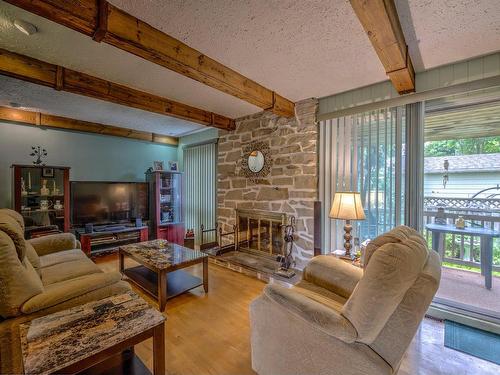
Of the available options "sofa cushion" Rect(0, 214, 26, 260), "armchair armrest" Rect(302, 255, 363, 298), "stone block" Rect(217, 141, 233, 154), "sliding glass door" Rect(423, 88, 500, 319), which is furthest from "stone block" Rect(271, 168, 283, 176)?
"sofa cushion" Rect(0, 214, 26, 260)

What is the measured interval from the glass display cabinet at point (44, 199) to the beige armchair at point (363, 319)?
382 centimetres

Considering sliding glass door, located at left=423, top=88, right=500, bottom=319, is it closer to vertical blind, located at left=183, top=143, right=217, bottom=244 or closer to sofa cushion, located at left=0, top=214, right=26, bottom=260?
vertical blind, located at left=183, top=143, right=217, bottom=244

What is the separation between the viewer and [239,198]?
3840mm

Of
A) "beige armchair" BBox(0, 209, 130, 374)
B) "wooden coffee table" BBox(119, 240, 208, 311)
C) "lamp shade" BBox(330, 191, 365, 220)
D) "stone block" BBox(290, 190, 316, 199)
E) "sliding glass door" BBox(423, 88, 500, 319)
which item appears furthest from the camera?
"stone block" BBox(290, 190, 316, 199)

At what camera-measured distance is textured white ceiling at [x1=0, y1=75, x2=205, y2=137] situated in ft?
9.01

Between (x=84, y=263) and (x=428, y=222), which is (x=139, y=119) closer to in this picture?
(x=84, y=263)

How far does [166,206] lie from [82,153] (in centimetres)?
179

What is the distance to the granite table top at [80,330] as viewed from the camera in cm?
101

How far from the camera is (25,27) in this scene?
5.37 feet

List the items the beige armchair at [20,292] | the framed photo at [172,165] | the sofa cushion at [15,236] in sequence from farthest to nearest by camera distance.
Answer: the framed photo at [172,165] < the sofa cushion at [15,236] < the beige armchair at [20,292]

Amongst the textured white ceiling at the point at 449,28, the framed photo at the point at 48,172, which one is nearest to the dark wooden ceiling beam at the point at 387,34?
Answer: the textured white ceiling at the point at 449,28

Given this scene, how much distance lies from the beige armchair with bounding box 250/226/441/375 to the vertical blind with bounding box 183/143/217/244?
10.4ft

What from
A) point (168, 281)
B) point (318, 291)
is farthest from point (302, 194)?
point (168, 281)

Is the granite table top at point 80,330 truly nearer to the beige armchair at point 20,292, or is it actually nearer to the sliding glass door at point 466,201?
the beige armchair at point 20,292
